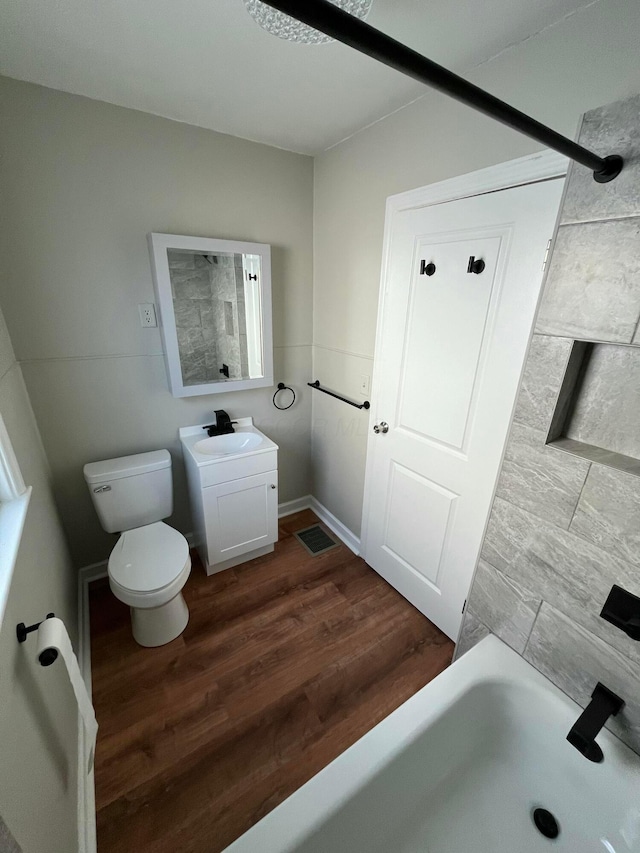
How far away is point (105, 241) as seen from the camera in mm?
1630

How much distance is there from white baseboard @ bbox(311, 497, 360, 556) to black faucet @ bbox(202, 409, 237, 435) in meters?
0.96

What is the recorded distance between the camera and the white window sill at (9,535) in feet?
2.65

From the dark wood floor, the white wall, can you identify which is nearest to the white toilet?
the dark wood floor

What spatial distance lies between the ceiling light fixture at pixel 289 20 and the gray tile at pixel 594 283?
2.52 feet

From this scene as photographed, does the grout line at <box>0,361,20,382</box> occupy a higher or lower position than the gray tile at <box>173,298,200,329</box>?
lower

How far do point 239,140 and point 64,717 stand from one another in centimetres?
251

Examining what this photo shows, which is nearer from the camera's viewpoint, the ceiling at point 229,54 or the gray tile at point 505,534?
the ceiling at point 229,54

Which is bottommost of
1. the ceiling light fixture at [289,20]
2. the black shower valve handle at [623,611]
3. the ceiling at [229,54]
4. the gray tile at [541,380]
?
the black shower valve handle at [623,611]

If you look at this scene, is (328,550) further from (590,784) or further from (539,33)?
(539,33)

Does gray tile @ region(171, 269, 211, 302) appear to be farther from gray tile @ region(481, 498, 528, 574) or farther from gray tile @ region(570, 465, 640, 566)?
gray tile @ region(570, 465, 640, 566)

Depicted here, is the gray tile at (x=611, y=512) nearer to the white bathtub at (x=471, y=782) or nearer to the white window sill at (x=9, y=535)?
the white bathtub at (x=471, y=782)

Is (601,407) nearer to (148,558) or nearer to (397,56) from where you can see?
(397,56)

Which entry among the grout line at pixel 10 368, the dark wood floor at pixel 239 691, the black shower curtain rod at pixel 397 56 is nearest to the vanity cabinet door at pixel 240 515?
the dark wood floor at pixel 239 691

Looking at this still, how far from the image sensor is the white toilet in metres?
1.54
